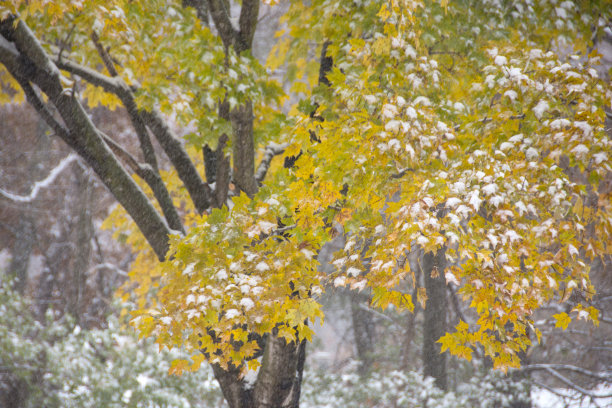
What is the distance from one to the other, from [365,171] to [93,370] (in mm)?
6557

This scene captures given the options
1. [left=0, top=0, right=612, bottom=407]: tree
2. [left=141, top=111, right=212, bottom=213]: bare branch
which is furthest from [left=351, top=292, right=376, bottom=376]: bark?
[left=0, top=0, right=612, bottom=407]: tree

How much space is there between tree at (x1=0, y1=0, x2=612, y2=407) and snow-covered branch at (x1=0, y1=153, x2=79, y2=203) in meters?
8.27

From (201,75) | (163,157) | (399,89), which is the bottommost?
(399,89)

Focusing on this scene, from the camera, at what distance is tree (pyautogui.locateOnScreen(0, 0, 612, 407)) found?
3.36 meters

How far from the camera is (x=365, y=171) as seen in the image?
3465 millimetres

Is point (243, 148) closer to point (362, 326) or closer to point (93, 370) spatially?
point (93, 370)

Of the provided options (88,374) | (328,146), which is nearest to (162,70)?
(328,146)

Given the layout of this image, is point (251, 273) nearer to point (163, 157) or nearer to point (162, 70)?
point (162, 70)

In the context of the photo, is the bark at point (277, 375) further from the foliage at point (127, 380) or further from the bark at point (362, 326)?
the bark at point (362, 326)

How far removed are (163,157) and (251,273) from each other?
34.4 ft

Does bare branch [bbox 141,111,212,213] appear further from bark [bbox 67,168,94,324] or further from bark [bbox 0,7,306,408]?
bark [bbox 67,168,94,324]

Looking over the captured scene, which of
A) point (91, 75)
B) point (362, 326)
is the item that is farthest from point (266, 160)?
point (362, 326)

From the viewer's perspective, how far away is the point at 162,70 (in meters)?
5.11

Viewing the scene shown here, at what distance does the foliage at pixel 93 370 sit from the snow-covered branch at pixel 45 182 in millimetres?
3693
